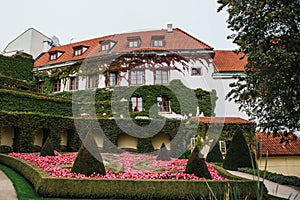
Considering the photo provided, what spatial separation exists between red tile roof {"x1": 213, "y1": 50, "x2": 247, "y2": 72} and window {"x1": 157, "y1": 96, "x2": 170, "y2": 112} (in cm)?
594

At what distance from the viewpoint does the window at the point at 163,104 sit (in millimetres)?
25766

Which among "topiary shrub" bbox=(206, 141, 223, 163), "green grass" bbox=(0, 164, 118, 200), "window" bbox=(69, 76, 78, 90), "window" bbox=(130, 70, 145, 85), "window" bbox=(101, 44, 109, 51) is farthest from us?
"window" bbox=(101, 44, 109, 51)

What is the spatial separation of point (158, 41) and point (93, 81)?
7.37 m

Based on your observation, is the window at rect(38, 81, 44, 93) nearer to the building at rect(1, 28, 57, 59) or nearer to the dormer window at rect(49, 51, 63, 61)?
the dormer window at rect(49, 51, 63, 61)

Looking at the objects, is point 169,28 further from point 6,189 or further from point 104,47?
point 6,189

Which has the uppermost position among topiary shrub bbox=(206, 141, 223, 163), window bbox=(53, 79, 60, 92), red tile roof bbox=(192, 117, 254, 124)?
window bbox=(53, 79, 60, 92)

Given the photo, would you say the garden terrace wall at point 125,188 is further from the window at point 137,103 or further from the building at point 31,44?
the building at point 31,44

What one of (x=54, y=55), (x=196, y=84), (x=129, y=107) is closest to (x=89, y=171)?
(x=129, y=107)

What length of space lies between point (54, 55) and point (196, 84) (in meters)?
16.4

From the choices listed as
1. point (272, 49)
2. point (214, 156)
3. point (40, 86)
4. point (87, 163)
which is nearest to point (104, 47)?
point (40, 86)

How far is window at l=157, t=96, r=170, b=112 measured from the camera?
25.8m

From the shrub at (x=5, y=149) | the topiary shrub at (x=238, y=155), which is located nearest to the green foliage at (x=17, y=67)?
the shrub at (x=5, y=149)

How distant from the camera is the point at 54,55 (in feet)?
105

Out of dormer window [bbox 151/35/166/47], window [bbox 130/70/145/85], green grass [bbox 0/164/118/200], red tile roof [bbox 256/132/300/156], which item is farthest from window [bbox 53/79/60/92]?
red tile roof [bbox 256/132/300/156]
